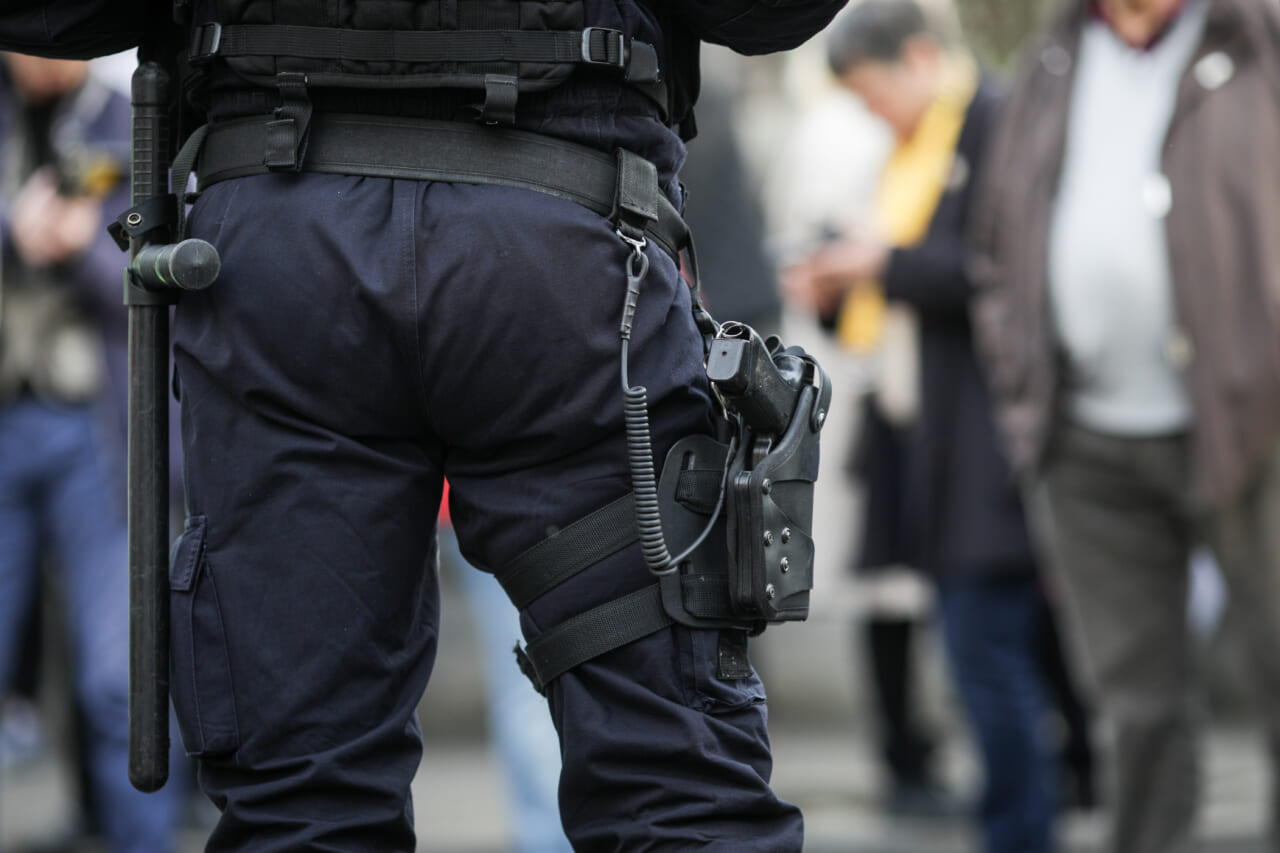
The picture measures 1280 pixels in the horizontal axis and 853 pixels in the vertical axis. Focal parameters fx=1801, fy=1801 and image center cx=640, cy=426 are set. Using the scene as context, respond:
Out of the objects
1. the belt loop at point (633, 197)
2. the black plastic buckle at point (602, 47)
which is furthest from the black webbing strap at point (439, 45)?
the belt loop at point (633, 197)

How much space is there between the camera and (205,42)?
1.91 m

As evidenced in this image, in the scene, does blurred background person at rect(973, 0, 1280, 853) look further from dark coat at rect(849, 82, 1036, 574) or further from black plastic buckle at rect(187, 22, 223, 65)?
black plastic buckle at rect(187, 22, 223, 65)

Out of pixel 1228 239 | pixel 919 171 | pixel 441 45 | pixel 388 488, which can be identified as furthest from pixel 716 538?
pixel 919 171

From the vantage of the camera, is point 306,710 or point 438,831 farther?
point 438,831

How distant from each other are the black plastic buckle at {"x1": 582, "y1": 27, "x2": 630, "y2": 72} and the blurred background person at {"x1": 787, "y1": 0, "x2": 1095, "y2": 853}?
9.12ft

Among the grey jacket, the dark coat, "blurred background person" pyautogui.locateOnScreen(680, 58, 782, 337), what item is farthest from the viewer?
"blurred background person" pyautogui.locateOnScreen(680, 58, 782, 337)

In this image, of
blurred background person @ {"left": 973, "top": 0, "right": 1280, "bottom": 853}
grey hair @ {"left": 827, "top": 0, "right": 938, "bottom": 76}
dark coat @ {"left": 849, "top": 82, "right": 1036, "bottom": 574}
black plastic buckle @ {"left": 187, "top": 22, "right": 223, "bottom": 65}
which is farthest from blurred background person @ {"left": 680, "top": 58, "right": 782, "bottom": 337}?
black plastic buckle @ {"left": 187, "top": 22, "right": 223, "bottom": 65}

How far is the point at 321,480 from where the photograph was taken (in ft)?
6.18

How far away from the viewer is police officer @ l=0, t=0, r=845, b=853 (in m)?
1.85

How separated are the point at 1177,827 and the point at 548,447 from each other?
2597 mm

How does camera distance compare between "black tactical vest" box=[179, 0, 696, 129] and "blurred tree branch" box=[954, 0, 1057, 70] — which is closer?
"black tactical vest" box=[179, 0, 696, 129]

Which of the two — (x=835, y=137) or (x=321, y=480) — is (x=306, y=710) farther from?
(x=835, y=137)

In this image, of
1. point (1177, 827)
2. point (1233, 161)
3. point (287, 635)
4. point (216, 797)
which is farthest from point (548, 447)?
point (1177, 827)

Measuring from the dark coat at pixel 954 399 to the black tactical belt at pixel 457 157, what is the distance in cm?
274
